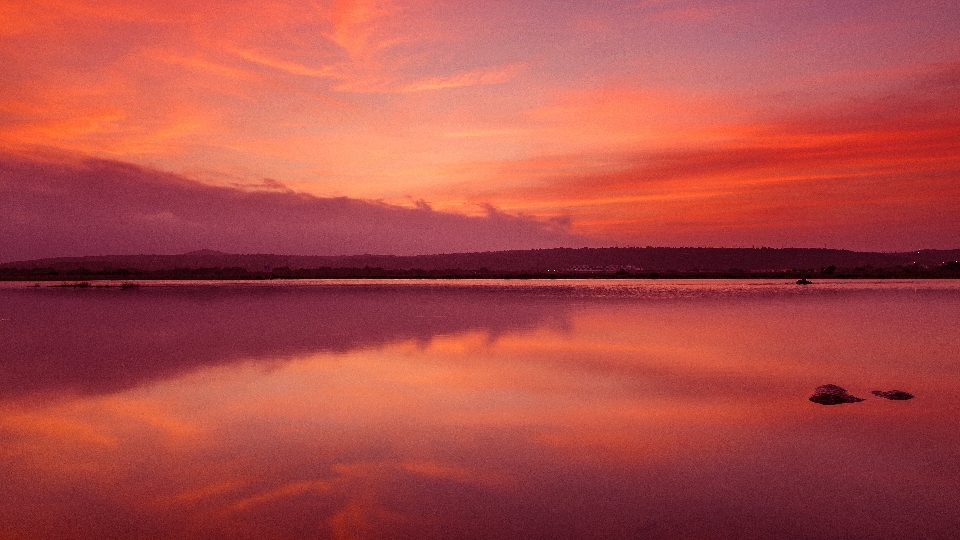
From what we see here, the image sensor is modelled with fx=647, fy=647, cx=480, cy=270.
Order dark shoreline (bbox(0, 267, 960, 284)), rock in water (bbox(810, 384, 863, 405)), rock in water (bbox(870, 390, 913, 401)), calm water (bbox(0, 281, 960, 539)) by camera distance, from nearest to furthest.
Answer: calm water (bbox(0, 281, 960, 539)) → rock in water (bbox(810, 384, 863, 405)) → rock in water (bbox(870, 390, 913, 401)) → dark shoreline (bbox(0, 267, 960, 284))

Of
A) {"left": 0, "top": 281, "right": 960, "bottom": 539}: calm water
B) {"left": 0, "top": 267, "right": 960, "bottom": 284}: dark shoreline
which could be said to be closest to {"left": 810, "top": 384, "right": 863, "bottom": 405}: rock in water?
{"left": 0, "top": 281, "right": 960, "bottom": 539}: calm water

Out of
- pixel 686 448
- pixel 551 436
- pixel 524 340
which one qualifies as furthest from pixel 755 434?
pixel 524 340

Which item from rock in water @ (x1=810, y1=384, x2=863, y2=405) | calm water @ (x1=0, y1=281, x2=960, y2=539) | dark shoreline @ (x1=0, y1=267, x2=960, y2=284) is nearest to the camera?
calm water @ (x1=0, y1=281, x2=960, y2=539)

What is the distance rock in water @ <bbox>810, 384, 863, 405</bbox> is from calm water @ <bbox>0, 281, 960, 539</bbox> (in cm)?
21

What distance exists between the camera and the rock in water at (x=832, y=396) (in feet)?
32.2

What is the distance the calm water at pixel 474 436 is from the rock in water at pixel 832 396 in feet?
0.67

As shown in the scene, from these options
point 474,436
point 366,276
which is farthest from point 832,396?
point 366,276

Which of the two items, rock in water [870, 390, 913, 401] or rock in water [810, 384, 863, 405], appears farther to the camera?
rock in water [870, 390, 913, 401]

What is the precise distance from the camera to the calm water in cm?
552

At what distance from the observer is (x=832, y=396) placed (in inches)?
388

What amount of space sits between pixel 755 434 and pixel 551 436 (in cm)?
256

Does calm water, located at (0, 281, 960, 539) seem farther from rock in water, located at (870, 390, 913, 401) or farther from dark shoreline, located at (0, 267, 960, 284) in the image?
dark shoreline, located at (0, 267, 960, 284)

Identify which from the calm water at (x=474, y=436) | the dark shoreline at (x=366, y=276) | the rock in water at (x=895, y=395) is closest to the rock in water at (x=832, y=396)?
the calm water at (x=474, y=436)

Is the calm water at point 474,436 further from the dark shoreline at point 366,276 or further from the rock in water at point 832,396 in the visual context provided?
the dark shoreline at point 366,276
